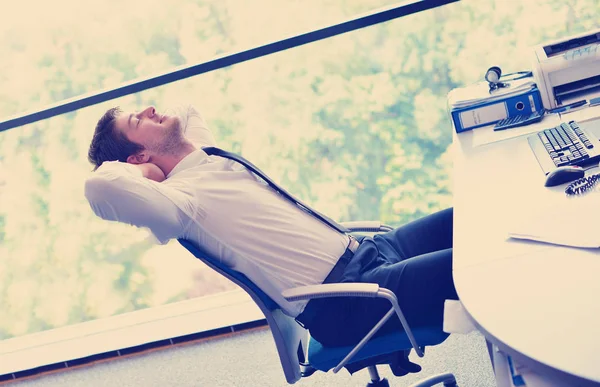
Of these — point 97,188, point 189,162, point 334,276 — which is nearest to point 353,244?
point 334,276

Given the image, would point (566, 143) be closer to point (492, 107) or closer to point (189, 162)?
point (492, 107)

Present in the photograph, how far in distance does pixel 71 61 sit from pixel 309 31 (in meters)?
1.43

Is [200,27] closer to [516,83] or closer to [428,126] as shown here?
[428,126]

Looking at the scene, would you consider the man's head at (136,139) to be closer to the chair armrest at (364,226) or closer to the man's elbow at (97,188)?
the man's elbow at (97,188)

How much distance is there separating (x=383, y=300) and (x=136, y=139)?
3.18ft

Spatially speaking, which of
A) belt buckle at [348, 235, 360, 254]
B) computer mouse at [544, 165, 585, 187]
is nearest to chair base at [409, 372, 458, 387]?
belt buckle at [348, 235, 360, 254]

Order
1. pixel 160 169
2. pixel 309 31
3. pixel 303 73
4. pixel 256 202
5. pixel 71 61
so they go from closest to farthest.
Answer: pixel 256 202 < pixel 160 169 < pixel 309 31 < pixel 303 73 < pixel 71 61

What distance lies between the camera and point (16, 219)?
347 centimetres

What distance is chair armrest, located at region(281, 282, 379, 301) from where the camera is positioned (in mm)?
1606

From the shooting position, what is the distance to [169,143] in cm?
210

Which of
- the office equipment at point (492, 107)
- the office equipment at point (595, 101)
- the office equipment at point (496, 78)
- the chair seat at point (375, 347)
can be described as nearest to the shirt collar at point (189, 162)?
the chair seat at point (375, 347)

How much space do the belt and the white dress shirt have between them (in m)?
0.01

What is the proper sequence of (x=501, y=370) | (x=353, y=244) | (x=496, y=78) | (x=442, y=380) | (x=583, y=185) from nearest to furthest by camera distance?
(x=501, y=370), (x=583, y=185), (x=353, y=244), (x=442, y=380), (x=496, y=78)

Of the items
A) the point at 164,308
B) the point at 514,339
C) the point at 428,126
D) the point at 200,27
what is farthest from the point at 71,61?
the point at 514,339
